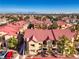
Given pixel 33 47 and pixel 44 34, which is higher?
pixel 44 34

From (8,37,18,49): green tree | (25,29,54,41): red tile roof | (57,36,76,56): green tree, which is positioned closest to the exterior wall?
(25,29,54,41): red tile roof

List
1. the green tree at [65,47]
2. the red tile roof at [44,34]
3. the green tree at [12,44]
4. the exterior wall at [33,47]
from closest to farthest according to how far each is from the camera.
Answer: the green tree at [65,47] < the exterior wall at [33,47] < the green tree at [12,44] < the red tile roof at [44,34]

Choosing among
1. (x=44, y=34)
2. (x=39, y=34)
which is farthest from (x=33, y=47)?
(x=44, y=34)

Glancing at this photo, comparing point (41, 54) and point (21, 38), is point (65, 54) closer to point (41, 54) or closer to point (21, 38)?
point (41, 54)

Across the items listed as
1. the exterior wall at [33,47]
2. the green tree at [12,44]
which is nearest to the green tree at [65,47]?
the exterior wall at [33,47]

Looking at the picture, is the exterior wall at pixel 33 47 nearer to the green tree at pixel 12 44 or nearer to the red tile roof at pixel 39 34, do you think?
the red tile roof at pixel 39 34

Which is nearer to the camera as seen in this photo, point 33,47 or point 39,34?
point 33,47

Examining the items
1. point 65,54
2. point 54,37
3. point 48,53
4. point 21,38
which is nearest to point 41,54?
point 48,53

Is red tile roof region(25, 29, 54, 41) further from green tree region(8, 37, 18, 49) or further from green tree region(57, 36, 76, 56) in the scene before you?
green tree region(57, 36, 76, 56)

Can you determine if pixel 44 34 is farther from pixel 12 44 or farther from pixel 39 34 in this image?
pixel 12 44

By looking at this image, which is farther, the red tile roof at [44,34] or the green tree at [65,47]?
the red tile roof at [44,34]

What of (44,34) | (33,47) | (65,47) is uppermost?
(44,34)
